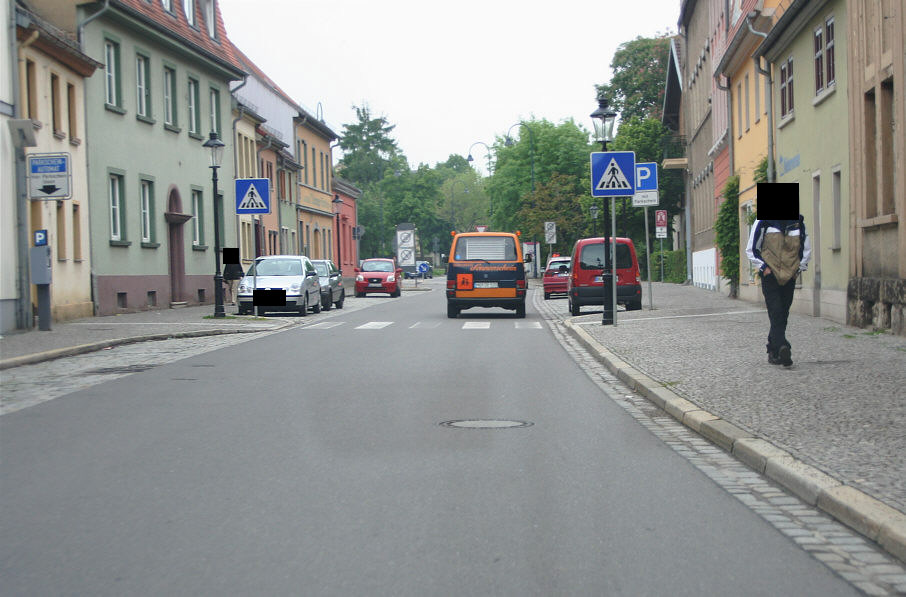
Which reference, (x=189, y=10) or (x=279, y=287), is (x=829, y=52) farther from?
(x=189, y=10)

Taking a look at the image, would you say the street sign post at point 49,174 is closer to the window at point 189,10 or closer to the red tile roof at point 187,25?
the red tile roof at point 187,25

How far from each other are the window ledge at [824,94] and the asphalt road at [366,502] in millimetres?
11300

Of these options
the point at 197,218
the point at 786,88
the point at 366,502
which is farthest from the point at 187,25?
the point at 366,502

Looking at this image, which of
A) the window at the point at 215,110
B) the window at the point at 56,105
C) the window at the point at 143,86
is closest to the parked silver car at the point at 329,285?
the window at the point at 215,110

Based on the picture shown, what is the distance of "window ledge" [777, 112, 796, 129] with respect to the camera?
941 inches

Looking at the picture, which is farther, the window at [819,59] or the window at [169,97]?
the window at [169,97]

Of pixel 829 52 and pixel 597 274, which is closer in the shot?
pixel 829 52

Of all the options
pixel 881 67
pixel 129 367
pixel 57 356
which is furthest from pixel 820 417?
pixel 57 356

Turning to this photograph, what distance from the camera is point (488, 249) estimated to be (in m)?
26.9

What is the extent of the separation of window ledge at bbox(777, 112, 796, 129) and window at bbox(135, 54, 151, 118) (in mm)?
17058

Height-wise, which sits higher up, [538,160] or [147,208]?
[538,160]

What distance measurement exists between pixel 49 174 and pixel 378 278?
1119 inches

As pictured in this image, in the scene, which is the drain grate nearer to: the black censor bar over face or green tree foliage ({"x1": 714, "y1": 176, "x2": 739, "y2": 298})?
the black censor bar over face

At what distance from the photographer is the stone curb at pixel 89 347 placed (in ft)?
49.2
